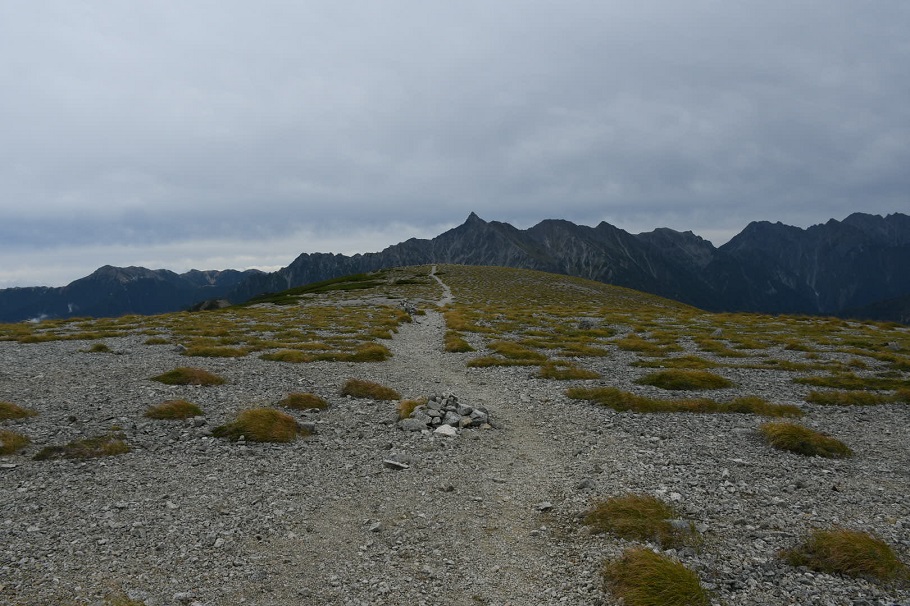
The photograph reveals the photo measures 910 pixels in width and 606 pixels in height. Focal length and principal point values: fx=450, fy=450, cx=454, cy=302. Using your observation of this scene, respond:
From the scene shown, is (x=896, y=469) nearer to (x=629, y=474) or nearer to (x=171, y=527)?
(x=629, y=474)

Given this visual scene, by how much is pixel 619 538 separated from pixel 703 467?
498 cm

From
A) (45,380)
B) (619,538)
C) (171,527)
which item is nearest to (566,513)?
(619,538)

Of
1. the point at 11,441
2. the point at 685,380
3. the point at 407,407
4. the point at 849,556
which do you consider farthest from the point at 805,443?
the point at 11,441

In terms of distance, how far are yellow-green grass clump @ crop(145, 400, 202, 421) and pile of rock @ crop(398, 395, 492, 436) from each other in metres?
7.48

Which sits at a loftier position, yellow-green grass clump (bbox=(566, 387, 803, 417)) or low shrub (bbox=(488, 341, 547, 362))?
low shrub (bbox=(488, 341, 547, 362))

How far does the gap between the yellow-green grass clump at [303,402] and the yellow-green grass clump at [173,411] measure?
307 cm

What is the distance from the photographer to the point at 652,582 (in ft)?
23.6

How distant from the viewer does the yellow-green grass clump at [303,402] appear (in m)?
18.0

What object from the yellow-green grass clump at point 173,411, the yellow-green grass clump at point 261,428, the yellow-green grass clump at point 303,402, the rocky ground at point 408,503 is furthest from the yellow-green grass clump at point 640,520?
the yellow-green grass clump at point 173,411

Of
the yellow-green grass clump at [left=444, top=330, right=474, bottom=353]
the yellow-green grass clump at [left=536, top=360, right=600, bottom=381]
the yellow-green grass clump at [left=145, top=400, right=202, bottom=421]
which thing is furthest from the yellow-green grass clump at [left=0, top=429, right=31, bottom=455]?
the yellow-green grass clump at [left=444, top=330, right=474, bottom=353]

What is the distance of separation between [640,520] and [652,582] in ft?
7.08

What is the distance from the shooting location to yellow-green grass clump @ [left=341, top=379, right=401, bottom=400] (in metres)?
19.8

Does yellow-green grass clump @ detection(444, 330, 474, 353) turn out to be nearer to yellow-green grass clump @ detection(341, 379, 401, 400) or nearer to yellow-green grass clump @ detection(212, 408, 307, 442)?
yellow-green grass clump @ detection(341, 379, 401, 400)

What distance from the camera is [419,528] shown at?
977cm
